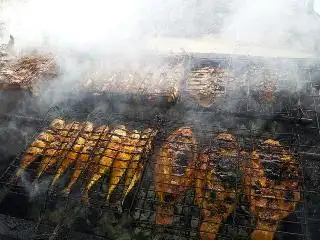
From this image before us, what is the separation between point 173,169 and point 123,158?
0.83 meters

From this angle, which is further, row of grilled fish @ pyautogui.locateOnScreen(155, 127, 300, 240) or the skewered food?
the skewered food

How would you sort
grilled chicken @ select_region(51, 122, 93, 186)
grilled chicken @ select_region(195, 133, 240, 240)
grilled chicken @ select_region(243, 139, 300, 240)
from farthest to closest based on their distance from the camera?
grilled chicken @ select_region(51, 122, 93, 186) < grilled chicken @ select_region(195, 133, 240, 240) < grilled chicken @ select_region(243, 139, 300, 240)

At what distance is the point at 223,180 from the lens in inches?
197

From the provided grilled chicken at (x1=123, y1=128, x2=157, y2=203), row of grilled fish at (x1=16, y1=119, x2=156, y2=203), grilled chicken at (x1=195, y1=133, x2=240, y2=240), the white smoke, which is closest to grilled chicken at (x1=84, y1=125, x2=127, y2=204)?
row of grilled fish at (x1=16, y1=119, x2=156, y2=203)

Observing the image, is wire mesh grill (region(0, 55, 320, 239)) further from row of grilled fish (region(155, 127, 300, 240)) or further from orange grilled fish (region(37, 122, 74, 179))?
orange grilled fish (region(37, 122, 74, 179))

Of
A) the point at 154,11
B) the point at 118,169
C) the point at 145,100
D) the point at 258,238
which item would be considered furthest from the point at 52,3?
the point at 258,238

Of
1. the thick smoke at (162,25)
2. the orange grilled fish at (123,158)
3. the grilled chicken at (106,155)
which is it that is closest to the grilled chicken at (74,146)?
the grilled chicken at (106,155)

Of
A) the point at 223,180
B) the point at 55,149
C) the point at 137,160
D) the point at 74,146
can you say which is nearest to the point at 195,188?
the point at 223,180

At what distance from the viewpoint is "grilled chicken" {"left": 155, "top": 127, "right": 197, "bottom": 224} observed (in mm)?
4785

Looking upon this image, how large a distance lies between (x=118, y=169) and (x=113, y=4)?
6.54 m

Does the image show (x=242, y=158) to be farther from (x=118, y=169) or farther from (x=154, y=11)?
(x=154, y=11)

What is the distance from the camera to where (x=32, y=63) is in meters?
7.37

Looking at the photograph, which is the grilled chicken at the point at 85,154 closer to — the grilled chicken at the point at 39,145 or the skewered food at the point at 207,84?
the grilled chicken at the point at 39,145

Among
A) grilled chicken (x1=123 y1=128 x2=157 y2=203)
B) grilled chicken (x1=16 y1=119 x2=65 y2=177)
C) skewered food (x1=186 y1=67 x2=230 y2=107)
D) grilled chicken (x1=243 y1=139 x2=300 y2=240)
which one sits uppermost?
skewered food (x1=186 y1=67 x2=230 y2=107)
